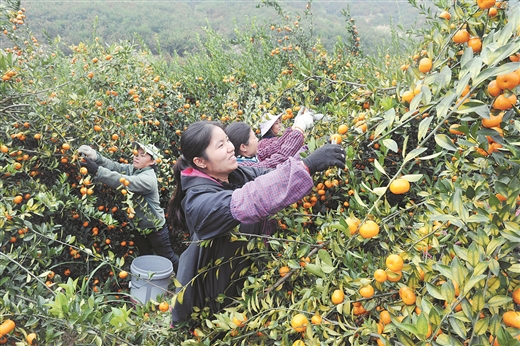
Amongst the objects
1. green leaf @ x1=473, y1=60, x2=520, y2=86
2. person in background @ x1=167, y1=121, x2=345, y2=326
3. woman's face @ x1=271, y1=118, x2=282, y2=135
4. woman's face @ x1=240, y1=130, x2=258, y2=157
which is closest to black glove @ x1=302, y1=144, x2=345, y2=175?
person in background @ x1=167, y1=121, x2=345, y2=326

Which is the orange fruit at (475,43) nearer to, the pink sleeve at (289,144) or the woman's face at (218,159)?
the woman's face at (218,159)

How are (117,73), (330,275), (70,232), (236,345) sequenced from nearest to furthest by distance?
(330,275)
(236,345)
(70,232)
(117,73)

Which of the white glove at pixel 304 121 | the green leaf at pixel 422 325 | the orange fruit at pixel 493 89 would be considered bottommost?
the white glove at pixel 304 121

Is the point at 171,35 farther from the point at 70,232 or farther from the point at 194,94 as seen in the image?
the point at 70,232

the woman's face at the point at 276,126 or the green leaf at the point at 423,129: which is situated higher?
the green leaf at the point at 423,129

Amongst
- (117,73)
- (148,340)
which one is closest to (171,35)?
(117,73)

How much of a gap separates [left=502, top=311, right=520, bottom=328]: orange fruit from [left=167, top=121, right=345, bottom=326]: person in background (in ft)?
2.30

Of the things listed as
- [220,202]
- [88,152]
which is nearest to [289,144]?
[220,202]

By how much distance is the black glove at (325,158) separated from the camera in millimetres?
1317

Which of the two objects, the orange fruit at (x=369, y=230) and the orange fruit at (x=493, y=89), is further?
the orange fruit at (x=369, y=230)

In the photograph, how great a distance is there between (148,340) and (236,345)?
0.42 meters

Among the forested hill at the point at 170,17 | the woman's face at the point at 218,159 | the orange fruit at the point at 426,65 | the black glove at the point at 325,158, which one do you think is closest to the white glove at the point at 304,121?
the woman's face at the point at 218,159

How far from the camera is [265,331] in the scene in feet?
4.04

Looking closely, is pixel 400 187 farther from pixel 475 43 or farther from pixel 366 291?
pixel 475 43
